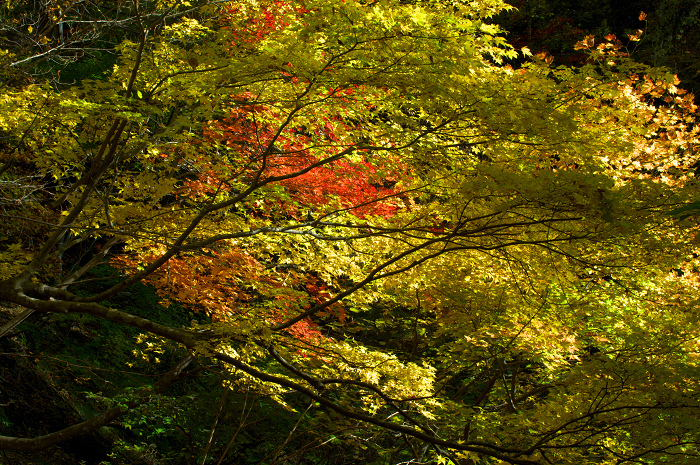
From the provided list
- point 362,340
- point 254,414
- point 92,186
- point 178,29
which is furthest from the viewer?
point 362,340

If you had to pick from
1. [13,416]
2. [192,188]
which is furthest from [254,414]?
[192,188]

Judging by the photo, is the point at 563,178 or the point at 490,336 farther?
the point at 490,336

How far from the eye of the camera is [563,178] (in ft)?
9.78

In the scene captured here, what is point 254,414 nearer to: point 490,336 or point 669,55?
point 490,336

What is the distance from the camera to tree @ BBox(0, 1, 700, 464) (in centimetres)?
319

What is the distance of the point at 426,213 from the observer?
15.5 ft

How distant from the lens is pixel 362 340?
10898 mm

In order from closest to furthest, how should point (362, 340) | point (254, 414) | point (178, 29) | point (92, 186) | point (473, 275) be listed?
point (92, 186) → point (473, 275) → point (178, 29) → point (254, 414) → point (362, 340)

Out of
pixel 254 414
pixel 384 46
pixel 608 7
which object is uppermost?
pixel 608 7

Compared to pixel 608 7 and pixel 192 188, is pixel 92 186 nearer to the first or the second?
pixel 192 188

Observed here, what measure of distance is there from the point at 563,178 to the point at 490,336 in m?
3.11

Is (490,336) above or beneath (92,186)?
Result: above

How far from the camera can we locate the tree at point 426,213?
10.5 feet

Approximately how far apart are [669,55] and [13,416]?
14.8m
